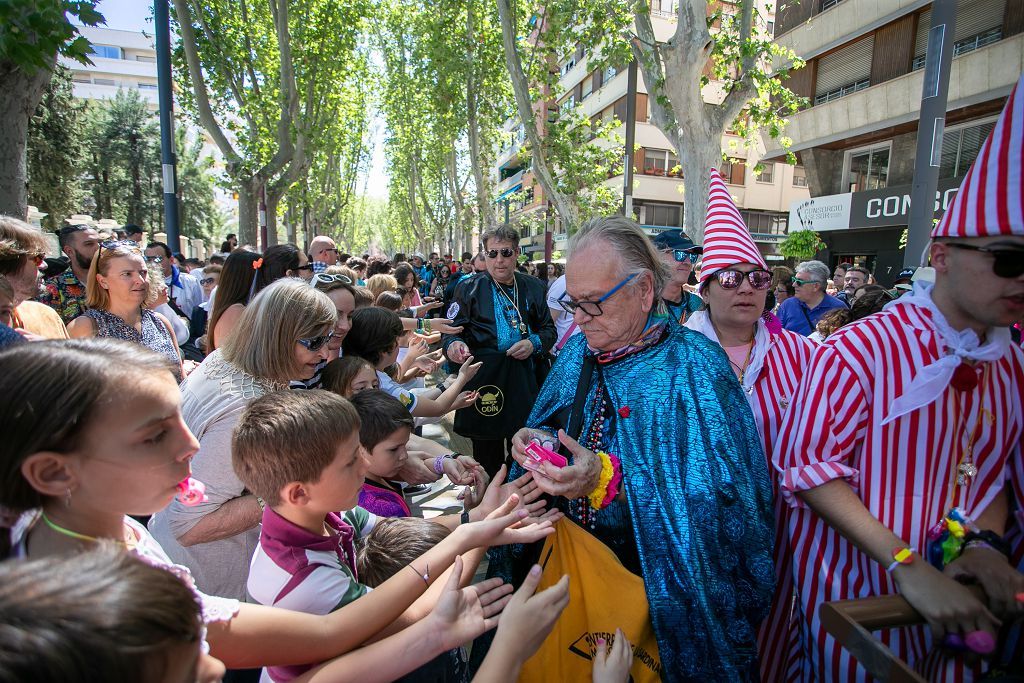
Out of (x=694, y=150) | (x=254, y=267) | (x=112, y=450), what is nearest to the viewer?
(x=112, y=450)

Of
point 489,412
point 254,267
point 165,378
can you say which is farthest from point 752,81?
point 165,378

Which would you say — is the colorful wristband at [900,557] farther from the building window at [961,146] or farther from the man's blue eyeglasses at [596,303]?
the building window at [961,146]

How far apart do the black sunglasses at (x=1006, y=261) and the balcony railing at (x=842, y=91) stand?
63.5ft

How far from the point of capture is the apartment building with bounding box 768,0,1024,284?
13438 mm

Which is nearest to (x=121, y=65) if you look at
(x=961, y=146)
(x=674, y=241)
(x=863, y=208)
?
(x=863, y=208)

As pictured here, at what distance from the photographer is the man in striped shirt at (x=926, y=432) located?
1461 mm

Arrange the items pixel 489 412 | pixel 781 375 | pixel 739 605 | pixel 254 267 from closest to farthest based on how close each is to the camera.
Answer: pixel 739 605 < pixel 781 375 < pixel 254 267 < pixel 489 412

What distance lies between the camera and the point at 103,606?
2.29ft

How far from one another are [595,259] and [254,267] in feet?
8.17

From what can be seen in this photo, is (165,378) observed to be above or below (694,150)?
below

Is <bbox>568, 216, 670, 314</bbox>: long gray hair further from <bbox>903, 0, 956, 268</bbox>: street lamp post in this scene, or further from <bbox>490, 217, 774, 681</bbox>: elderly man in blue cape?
<bbox>903, 0, 956, 268</bbox>: street lamp post

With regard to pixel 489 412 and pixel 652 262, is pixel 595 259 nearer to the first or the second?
pixel 652 262

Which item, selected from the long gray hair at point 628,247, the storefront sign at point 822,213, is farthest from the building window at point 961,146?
the long gray hair at point 628,247

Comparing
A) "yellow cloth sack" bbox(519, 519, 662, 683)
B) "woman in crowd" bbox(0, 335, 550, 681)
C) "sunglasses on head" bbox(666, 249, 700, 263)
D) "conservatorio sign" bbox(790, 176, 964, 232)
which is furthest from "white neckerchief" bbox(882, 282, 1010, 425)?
"conservatorio sign" bbox(790, 176, 964, 232)
